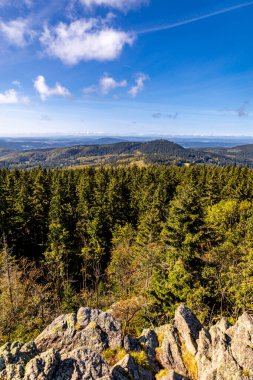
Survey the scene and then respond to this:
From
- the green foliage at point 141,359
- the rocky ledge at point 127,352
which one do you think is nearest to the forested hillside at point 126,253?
the rocky ledge at point 127,352

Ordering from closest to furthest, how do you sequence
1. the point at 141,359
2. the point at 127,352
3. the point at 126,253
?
the point at 141,359
the point at 127,352
the point at 126,253

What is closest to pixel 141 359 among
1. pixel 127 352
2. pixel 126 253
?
pixel 127 352

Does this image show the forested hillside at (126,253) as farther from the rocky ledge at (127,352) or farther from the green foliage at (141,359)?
the green foliage at (141,359)

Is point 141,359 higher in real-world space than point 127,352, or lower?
higher

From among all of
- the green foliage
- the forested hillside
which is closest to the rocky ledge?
the green foliage

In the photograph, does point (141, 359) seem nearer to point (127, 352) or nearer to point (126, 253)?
point (127, 352)

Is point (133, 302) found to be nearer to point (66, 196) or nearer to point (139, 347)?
point (139, 347)

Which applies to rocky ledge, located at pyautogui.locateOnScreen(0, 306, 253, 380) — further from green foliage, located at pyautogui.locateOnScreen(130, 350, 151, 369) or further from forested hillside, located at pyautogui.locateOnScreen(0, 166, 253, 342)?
forested hillside, located at pyautogui.locateOnScreen(0, 166, 253, 342)

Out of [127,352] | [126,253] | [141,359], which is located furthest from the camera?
[126,253]
